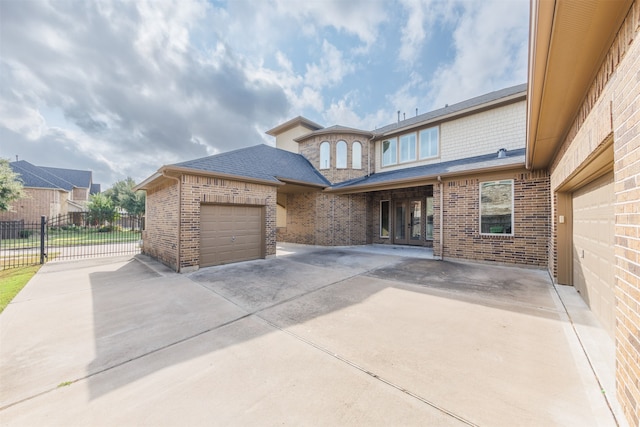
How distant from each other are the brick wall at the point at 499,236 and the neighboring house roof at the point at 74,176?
145 ft

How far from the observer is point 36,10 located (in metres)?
7.77

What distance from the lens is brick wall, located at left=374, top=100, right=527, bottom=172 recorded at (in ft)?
31.6

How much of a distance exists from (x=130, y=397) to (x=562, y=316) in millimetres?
5922

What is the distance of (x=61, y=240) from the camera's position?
15930 millimetres

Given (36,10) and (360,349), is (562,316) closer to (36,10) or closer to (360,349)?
(360,349)

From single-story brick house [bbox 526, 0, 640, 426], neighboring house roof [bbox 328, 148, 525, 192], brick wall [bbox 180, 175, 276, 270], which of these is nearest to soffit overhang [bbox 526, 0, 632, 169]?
single-story brick house [bbox 526, 0, 640, 426]

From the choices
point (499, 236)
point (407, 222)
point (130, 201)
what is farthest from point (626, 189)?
point (130, 201)

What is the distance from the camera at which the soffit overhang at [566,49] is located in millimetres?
1793

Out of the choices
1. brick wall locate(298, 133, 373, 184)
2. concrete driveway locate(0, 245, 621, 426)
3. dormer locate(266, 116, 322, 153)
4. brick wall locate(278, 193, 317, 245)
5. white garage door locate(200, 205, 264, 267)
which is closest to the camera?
concrete driveway locate(0, 245, 621, 426)

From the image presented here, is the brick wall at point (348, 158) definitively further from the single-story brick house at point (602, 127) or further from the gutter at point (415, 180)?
the single-story brick house at point (602, 127)

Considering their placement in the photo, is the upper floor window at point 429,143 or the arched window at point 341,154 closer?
the upper floor window at point 429,143

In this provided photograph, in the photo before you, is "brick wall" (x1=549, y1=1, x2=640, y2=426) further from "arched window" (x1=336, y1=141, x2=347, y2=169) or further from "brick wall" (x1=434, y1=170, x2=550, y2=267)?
"arched window" (x1=336, y1=141, x2=347, y2=169)

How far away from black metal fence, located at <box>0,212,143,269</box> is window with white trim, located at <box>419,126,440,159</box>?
612 inches

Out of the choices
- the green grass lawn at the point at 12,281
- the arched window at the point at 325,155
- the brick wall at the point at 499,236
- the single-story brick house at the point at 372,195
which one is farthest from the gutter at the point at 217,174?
the brick wall at the point at 499,236
